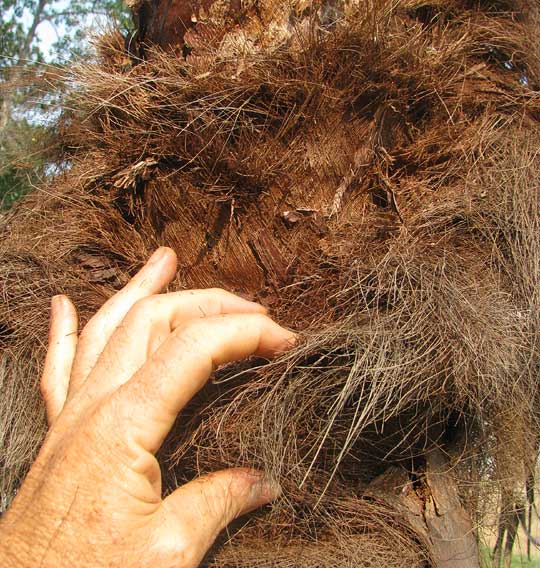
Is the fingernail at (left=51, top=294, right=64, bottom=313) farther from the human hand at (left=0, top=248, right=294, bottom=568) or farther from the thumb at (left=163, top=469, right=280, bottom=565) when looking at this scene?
the thumb at (left=163, top=469, right=280, bottom=565)

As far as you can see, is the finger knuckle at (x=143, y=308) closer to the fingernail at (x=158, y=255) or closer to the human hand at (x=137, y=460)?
the human hand at (x=137, y=460)

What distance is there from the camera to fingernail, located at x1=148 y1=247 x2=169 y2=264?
1.28 m

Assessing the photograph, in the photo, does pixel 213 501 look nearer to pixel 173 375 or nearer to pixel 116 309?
pixel 173 375

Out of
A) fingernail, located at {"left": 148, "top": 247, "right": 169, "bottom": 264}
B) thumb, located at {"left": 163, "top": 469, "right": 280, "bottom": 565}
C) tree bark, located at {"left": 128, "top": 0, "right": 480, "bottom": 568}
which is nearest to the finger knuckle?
fingernail, located at {"left": 148, "top": 247, "right": 169, "bottom": 264}

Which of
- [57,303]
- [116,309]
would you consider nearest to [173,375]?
[116,309]

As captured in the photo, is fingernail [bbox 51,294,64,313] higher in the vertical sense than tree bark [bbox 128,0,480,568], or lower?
higher

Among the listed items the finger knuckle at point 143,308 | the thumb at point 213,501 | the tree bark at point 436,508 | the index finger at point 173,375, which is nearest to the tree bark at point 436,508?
the tree bark at point 436,508

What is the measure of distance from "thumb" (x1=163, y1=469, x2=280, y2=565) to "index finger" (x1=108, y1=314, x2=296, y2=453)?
0.11 m

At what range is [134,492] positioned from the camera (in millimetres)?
985

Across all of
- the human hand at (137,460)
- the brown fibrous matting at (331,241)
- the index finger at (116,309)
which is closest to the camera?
the human hand at (137,460)

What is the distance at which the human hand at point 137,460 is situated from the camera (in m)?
0.96

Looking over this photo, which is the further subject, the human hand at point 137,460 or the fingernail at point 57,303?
the fingernail at point 57,303

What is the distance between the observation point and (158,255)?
1.28 meters

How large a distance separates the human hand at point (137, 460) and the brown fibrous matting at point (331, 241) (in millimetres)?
92
